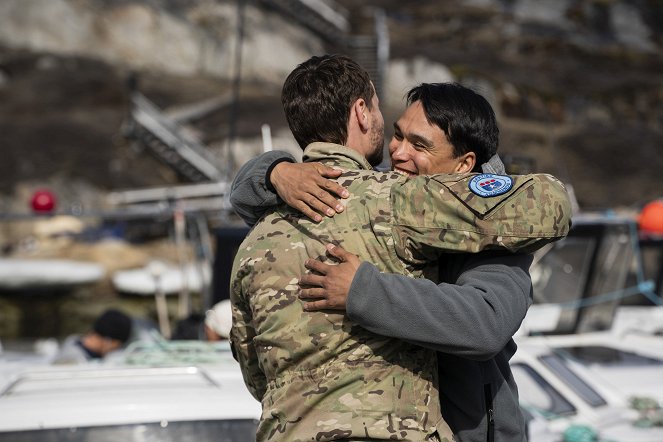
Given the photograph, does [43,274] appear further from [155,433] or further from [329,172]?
[329,172]

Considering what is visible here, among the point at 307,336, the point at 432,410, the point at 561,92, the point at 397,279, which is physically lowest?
the point at 561,92

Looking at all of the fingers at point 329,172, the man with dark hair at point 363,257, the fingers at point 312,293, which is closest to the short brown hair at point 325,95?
the man with dark hair at point 363,257

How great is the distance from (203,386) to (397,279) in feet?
6.30

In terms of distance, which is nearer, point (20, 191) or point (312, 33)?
point (20, 191)

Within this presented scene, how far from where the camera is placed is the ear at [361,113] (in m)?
2.35

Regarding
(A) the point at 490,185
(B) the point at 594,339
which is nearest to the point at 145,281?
(B) the point at 594,339

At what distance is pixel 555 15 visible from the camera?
3794 cm

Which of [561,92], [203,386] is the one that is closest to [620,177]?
[561,92]

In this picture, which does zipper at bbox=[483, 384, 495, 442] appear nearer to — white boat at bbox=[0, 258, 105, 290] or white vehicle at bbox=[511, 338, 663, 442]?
white vehicle at bbox=[511, 338, 663, 442]

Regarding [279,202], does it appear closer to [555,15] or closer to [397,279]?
[397,279]

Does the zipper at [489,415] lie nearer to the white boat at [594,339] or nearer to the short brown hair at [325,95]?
the short brown hair at [325,95]

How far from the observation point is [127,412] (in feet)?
11.3

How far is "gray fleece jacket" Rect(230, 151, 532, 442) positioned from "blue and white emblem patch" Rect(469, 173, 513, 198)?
15cm

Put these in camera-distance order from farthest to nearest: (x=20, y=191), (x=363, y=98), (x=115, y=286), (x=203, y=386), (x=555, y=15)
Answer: (x=555, y=15), (x=20, y=191), (x=115, y=286), (x=203, y=386), (x=363, y=98)
